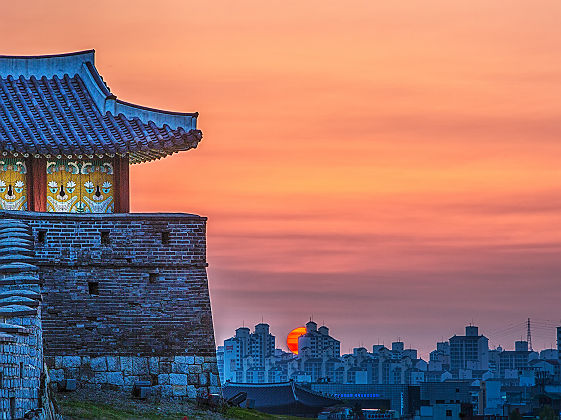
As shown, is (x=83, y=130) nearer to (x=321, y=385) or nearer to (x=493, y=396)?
(x=493, y=396)

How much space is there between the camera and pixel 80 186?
41.2 meters

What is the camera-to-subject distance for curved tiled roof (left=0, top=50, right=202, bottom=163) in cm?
4038

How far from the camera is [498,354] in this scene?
7830 inches

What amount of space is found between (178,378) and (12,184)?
709 cm

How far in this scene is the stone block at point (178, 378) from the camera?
129ft

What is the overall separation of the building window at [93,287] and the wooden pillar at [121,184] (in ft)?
8.54

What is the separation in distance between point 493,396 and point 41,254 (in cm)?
6110

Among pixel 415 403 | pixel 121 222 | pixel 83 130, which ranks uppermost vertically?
pixel 83 130

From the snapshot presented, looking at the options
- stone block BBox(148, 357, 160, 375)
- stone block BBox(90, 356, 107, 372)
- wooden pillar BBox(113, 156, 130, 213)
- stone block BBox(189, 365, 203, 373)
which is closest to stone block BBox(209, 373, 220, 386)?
stone block BBox(189, 365, 203, 373)

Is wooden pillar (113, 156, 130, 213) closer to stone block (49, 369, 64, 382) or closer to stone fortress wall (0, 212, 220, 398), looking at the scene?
stone fortress wall (0, 212, 220, 398)

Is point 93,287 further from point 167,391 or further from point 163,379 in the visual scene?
point 167,391

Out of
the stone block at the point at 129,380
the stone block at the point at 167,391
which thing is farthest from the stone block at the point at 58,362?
the stone block at the point at 167,391

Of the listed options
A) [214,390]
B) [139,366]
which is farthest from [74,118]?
[214,390]

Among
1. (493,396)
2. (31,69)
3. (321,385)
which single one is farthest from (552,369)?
(31,69)
